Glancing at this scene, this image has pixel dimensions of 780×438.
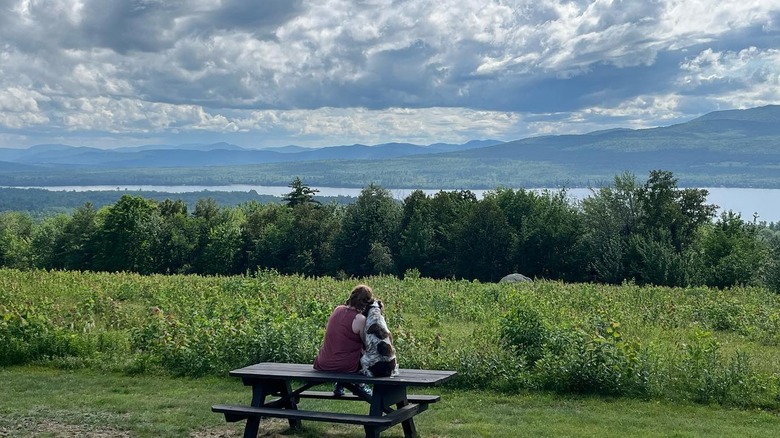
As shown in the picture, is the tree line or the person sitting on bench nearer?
the person sitting on bench

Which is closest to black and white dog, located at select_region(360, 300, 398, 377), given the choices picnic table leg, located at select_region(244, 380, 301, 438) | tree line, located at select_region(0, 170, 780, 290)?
picnic table leg, located at select_region(244, 380, 301, 438)

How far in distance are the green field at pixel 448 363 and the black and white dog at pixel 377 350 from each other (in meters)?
1.22

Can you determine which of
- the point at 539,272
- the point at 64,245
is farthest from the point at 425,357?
the point at 64,245

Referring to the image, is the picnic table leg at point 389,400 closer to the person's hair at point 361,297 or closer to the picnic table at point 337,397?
the picnic table at point 337,397

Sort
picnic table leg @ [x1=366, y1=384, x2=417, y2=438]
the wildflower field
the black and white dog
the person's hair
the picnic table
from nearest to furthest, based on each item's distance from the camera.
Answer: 1. the picnic table
2. picnic table leg @ [x1=366, y1=384, x2=417, y2=438]
3. the black and white dog
4. the person's hair
5. the wildflower field

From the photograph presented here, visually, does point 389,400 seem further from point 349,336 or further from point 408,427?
point 349,336

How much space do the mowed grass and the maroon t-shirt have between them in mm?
988

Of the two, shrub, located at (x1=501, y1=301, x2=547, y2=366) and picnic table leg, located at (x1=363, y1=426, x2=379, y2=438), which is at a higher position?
shrub, located at (x1=501, y1=301, x2=547, y2=366)

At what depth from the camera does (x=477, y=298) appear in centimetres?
2036

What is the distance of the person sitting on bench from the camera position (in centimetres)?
837

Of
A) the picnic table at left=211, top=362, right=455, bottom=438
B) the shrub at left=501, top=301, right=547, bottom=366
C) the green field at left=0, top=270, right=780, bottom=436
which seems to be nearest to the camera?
the picnic table at left=211, top=362, right=455, bottom=438

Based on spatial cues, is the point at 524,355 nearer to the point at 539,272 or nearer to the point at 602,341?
the point at 602,341

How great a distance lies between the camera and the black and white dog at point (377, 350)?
8070 millimetres

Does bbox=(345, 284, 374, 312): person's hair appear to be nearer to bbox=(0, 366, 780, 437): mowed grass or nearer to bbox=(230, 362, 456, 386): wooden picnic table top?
bbox=(230, 362, 456, 386): wooden picnic table top
